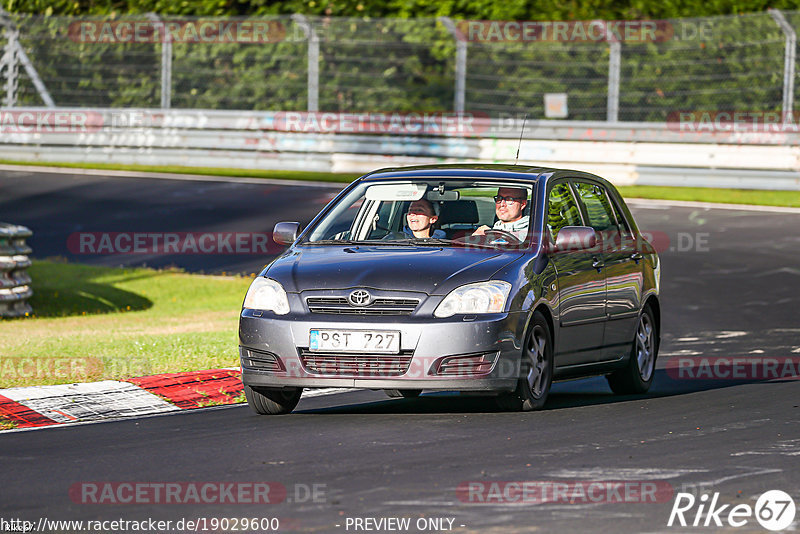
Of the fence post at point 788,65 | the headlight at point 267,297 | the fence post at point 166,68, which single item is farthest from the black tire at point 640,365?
the fence post at point 166,68

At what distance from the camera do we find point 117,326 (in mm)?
15766

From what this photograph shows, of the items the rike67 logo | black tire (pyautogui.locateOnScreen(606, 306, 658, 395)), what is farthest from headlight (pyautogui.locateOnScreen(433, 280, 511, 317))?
the rike67 logo

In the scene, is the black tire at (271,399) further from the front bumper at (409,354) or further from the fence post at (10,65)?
the fence post at (10,65)

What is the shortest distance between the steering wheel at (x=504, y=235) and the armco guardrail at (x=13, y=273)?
831 cm

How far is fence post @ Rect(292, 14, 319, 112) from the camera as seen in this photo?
28.9 meters

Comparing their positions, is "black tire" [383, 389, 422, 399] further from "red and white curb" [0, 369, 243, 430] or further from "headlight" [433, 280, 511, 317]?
"headlight" [433, 280, 511, 317]

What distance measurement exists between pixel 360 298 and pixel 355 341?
259 mm

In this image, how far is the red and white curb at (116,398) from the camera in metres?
9.68

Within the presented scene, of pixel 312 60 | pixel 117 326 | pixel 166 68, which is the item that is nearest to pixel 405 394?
pixel 117 326

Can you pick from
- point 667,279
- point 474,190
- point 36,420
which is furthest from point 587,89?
point 36,420

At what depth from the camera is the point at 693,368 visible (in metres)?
12.3

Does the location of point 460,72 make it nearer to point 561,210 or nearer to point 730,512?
point 561,210

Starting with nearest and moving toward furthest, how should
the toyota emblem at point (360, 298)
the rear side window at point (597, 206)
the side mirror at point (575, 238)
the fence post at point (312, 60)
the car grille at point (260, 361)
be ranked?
the toyota emblem at point (360, 298) → the car grille at point (260, 361) → the side mirror at point (575, 238) → the rear side window at point (597, 206) → the fence post at point (312, 60)

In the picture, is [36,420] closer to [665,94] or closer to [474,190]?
[474,190]
